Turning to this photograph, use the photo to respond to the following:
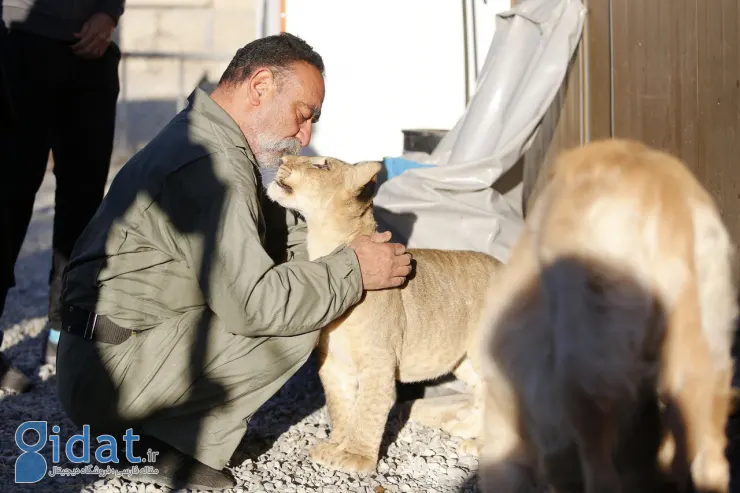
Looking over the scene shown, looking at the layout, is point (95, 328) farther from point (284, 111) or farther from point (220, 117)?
point (284, 111)

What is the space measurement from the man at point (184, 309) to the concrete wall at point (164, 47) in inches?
407

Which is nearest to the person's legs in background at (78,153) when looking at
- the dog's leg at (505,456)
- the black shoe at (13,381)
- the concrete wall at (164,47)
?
the black shoe at (13,381)

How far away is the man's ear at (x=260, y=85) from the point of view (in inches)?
141

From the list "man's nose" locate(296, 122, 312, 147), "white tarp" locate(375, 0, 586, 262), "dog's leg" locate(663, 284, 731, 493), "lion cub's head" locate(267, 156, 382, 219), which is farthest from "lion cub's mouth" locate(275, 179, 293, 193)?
"dog's leg" locate(663, 284, 731, 493)

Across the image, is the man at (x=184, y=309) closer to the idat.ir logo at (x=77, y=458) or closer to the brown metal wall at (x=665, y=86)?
the idat.ir logo at (x=77, y=458)

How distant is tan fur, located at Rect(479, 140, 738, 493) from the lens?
5.81 feet

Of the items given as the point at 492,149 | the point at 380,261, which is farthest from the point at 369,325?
the point at 492,149

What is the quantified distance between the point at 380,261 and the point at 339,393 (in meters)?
0.60

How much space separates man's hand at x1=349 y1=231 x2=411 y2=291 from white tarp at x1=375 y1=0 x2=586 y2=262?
1275 mm

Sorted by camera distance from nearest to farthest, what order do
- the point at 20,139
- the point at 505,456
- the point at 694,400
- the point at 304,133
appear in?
the point at 694,400, the point at 505,456, the point at 304,133, the point at 20,139

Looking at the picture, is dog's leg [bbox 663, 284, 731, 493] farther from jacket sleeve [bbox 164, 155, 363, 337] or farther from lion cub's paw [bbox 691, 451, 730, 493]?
jacket sleeve [bbox 164, 155, 363, 337]

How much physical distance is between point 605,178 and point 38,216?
9646mm

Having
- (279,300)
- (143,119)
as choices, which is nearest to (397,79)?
(279,300)

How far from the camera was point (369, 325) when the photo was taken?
3.45 metres
